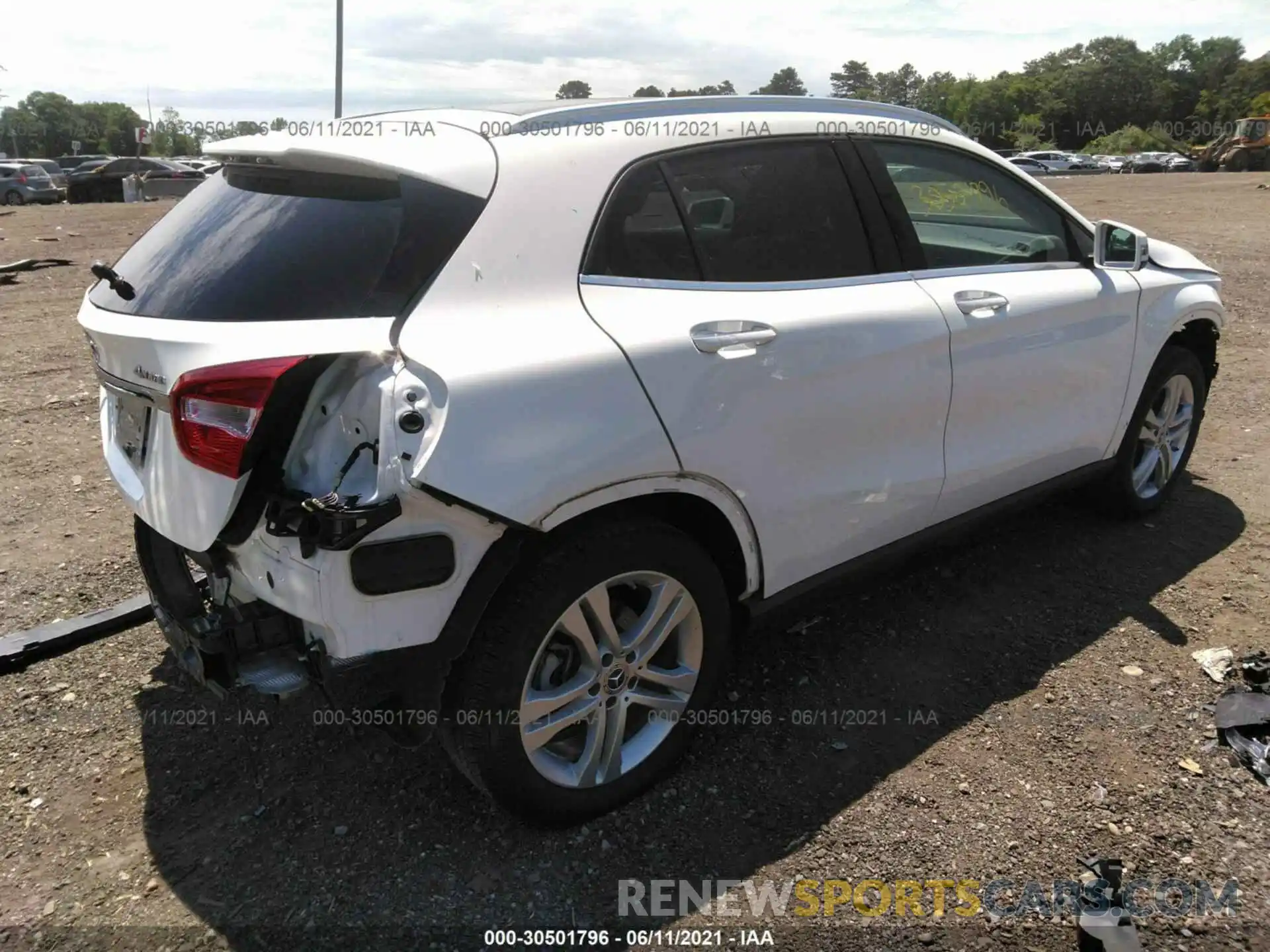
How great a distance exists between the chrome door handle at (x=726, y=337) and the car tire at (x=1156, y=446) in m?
2.36

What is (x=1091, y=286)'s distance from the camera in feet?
12.6

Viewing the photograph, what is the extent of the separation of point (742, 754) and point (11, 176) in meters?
34.0

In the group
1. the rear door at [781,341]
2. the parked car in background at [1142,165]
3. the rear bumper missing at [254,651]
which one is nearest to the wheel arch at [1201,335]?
the rear door at [781,341]

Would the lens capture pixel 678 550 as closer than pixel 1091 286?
Yes

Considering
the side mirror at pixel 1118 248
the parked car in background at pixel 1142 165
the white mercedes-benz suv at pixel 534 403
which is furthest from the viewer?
the parked car in background at pixel 1142 165

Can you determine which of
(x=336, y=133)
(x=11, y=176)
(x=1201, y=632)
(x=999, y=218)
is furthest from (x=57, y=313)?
(x=11, y=176)

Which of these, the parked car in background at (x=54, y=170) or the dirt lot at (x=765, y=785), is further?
→ the parked car in background at (x=54, y=170)

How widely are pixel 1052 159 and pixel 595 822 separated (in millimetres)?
53176

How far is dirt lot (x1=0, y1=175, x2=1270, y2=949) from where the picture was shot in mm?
2447

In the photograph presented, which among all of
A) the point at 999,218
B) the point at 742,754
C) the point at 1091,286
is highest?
the point at 999,218

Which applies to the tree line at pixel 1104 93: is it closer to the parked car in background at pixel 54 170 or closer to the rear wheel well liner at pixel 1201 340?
the parked car in background at pixel 54 170

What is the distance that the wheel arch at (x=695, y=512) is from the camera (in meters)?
Answer: 2.38

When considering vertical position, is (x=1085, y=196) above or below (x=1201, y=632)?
above

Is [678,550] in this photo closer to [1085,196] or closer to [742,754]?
[742,754]
